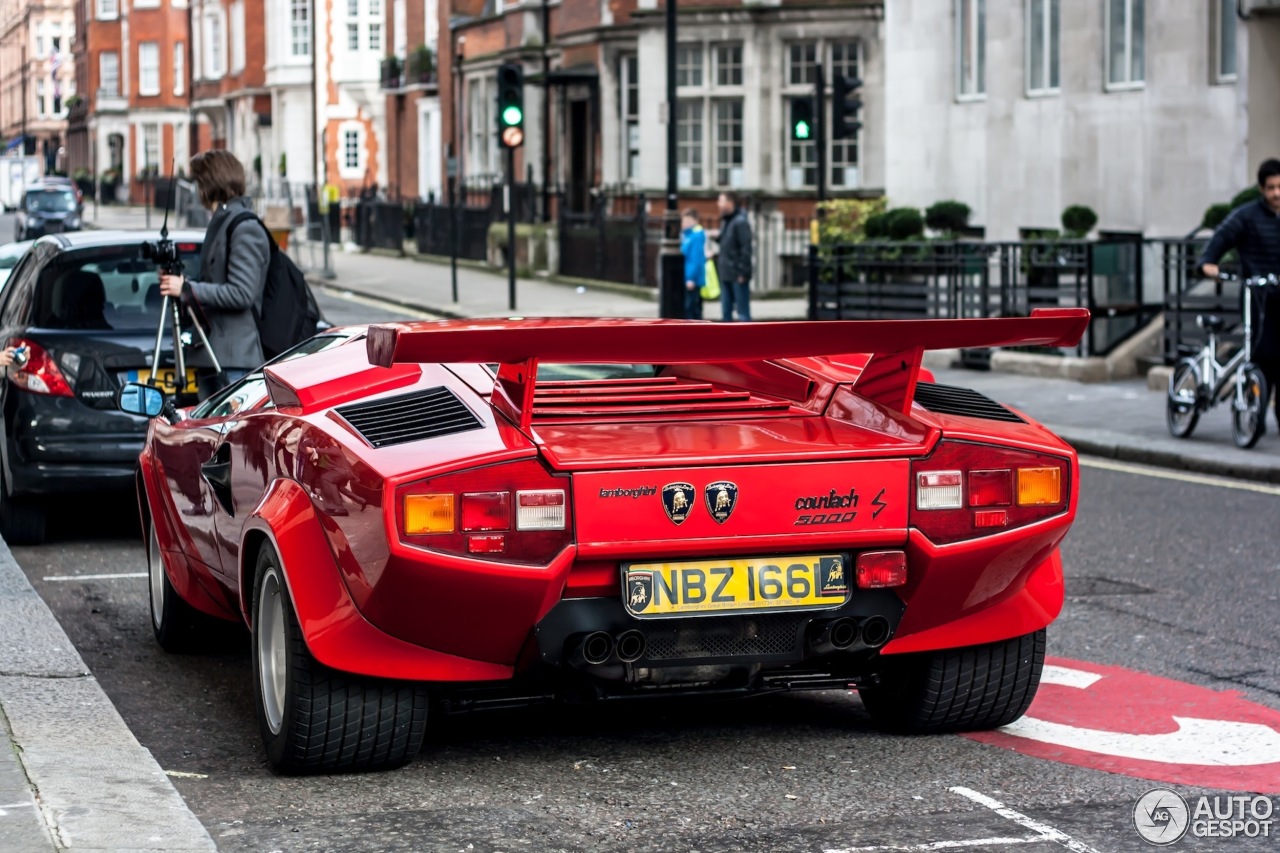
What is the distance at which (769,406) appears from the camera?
18.0 feet

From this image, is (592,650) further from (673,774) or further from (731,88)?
(731,88)

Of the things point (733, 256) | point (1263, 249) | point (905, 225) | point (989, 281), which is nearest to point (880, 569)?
point (1263, 249)

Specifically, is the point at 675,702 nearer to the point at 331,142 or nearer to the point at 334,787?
the point at 334,787

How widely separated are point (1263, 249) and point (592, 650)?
987cm

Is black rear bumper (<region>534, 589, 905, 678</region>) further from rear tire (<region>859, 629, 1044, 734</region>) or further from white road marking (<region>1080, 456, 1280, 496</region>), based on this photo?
white road marking (<region>1080, 456, 1280, 496</region>)

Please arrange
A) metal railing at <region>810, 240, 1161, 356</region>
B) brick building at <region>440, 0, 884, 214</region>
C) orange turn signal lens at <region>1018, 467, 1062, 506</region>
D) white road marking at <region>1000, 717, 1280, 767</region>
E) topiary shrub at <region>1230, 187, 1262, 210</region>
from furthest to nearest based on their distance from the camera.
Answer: brick building at <region>440, 0, 884, 214</region>
metal railing at <region>810, 240, 1161, 356</region>
topiary shrub at <region>1230, 187, 1262, 210</region>
white road marking at <region>1000, 717, 1280, 767</region>
orange turn signal lens at <region>1018, 467, 1062, 506</region>

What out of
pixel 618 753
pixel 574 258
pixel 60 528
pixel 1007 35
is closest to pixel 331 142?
pixel 574 258

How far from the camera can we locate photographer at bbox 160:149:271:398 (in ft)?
28.9

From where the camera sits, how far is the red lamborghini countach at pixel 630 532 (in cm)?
481

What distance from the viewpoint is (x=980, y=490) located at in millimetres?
5164

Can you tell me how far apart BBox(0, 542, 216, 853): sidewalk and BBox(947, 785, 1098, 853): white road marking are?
6.34 ft

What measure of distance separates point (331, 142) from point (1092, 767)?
64.9m

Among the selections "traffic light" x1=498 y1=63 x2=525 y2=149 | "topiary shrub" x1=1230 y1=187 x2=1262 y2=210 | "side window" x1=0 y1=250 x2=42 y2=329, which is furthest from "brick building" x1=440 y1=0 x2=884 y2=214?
"side window" x1=0 y1=250 x2=42 y2=329

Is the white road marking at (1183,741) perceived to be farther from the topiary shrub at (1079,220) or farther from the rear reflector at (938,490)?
the topiary shrub at (1079,220)
